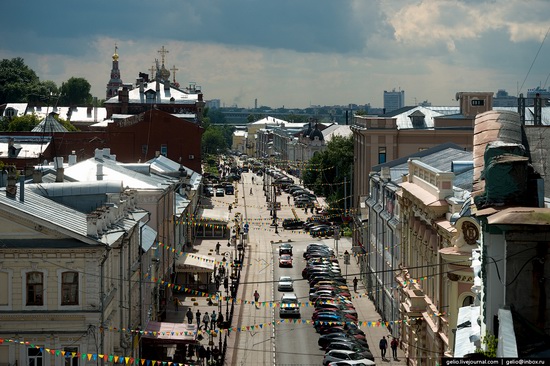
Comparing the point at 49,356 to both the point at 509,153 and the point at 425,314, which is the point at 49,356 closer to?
the point at 425,314

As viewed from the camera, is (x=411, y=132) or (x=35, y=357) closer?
(x=35, y=357)

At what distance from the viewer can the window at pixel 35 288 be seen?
1276 inches

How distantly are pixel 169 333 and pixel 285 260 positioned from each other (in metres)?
34.8

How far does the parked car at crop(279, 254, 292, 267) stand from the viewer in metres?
79.1

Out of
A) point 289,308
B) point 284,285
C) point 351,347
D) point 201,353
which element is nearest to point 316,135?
point 284,285

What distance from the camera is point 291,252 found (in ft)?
279

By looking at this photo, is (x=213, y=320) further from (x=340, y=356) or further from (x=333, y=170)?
(x=333, y=170)

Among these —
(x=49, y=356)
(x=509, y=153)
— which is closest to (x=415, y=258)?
(x=49, y=356)

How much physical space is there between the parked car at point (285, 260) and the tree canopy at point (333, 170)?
26.4 meters

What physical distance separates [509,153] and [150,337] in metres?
32.2

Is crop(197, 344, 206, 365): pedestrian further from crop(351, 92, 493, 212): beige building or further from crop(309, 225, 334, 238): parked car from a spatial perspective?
crop(309, 225, 334, 238): parked car

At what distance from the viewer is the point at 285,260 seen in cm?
7969

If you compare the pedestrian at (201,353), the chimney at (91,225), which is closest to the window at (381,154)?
the pedestrian at (201,353)

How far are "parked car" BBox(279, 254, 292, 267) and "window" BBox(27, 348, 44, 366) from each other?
47.3m
